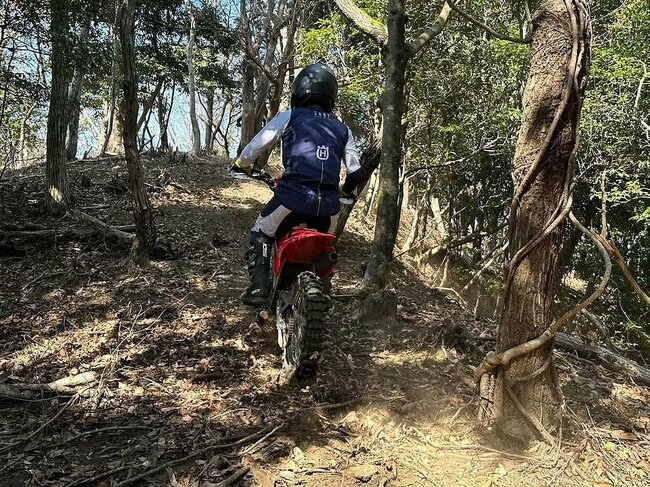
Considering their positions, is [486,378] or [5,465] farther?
[486,378]

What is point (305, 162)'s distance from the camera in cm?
391

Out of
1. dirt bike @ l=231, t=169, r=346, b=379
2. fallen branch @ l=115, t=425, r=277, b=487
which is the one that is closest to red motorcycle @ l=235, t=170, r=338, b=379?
dirt bike @ l=231, t=169, r=346, b=379

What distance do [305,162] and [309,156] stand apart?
58mm

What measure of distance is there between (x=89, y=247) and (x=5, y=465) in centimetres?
474

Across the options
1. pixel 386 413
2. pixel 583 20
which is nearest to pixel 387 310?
pixel 386 413

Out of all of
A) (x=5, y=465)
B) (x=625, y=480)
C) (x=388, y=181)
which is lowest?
(x=5, y=465)

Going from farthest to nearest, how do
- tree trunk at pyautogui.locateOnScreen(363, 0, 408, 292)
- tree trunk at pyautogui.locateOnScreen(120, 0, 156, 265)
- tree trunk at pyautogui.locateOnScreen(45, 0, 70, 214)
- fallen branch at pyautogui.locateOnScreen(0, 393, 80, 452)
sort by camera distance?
tree trunk at pyautogui.locateOnScreen(45, 0, 70, 214), tree trunk at pyautogui.locateOnScreen(120, 0, 156, 265), tree trunk at pyautogui.locateOnScreen(363, 0, 408, 292), fallen branch at pyautogui.locateOnScreen(0, 393, 80, 452)

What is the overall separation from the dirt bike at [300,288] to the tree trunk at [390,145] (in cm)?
156

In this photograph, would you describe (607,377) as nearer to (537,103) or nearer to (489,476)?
(489,476)

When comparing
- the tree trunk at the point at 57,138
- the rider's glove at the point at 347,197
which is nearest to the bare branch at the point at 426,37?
the rider's glove at the point at 347,197

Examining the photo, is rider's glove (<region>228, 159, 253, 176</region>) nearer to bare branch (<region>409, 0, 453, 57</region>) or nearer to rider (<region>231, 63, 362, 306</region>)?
rider (<region>231, 63, 362, 306</region>)

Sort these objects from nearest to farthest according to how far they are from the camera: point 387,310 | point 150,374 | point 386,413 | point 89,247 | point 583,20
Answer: point 583,20 → point 386,413 → point 150,374 → point 387,310 → point 89,247

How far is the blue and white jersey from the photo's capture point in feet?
12.7

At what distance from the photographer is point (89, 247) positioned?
711 centimetres
